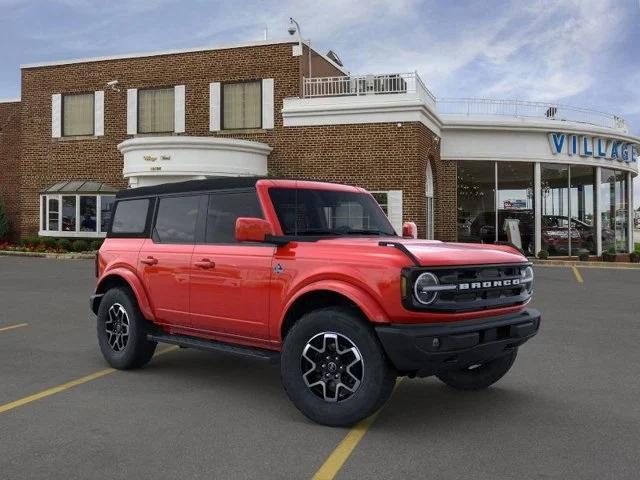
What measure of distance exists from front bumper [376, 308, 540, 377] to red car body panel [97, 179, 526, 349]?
10cm

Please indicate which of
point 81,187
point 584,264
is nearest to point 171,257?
point 584,264

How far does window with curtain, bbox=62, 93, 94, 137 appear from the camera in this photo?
88.8 feet

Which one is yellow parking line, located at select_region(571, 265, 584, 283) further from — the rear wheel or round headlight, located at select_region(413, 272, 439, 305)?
round headlight, located at select_region(413, 272, 439, 305)

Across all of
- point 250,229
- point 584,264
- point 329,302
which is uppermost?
point 250,229

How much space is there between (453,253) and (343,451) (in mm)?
1648

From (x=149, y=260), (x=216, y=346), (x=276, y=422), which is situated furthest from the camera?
(x=149, y=260)

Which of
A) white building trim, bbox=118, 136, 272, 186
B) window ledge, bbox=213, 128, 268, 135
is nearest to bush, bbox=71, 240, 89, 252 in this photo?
white building trim, bbox=118, 136, 272, 186

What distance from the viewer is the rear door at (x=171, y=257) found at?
19.8 feet

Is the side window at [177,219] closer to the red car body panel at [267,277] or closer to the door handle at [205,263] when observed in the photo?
the red car body panel at [267,277]

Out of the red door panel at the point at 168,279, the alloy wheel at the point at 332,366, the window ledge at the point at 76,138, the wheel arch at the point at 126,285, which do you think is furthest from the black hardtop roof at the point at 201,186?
the window ledge at the point at 76,138

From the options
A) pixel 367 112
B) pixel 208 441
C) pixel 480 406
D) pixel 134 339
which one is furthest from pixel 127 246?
pixel 367 112

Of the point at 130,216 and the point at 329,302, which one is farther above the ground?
the point at 130,216

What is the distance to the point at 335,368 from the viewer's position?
4777 mm

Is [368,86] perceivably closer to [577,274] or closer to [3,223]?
[577,274]
